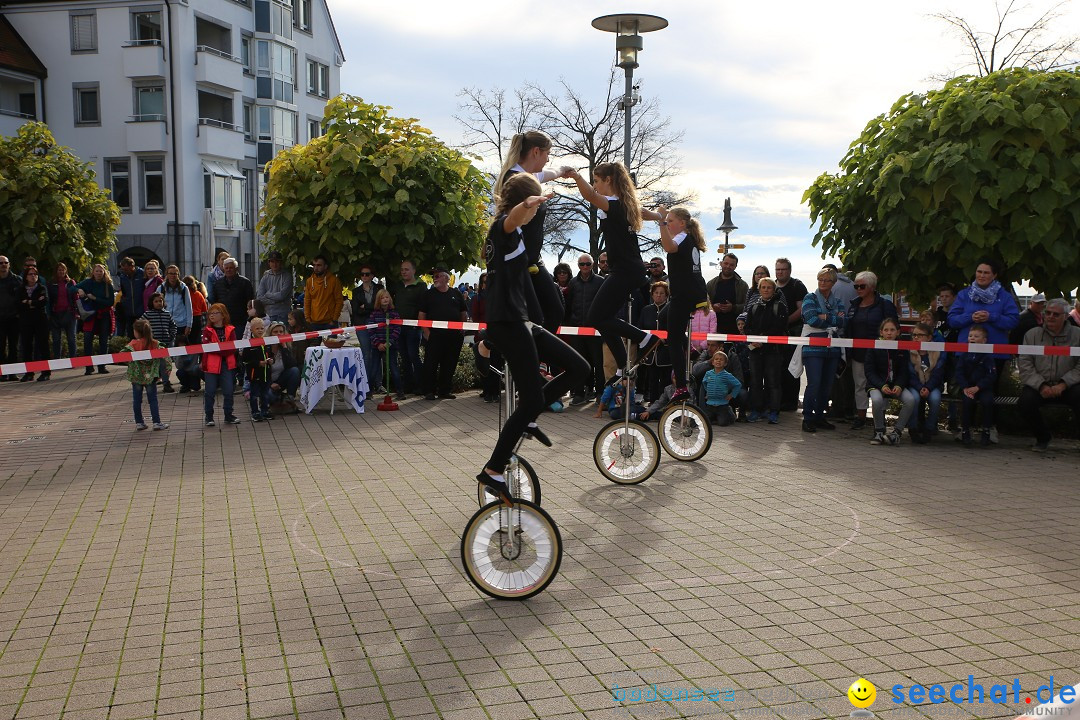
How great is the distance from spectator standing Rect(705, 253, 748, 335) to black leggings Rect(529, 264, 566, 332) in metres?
7.24

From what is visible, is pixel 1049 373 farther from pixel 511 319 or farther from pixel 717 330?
pixel 511 319

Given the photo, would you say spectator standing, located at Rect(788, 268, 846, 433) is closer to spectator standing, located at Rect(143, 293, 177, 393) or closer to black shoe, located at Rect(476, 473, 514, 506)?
black shoe, located at Rect(476, 473, 514, 506)

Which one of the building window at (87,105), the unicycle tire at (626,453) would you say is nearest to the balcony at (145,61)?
the building window at (87,105)

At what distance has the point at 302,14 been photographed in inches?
2045

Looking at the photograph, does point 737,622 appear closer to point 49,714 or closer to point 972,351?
point 49,714

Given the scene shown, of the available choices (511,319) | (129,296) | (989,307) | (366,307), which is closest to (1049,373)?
(989,307)

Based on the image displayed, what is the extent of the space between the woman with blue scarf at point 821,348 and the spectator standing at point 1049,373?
218 cm

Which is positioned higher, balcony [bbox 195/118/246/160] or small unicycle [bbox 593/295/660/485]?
balcony [bbox 195/118/246/160]

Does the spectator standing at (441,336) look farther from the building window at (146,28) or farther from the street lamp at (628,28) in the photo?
the building window at (146,28)

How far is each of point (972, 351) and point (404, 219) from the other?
330 inches

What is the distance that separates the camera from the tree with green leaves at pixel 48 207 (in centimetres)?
Answer: 2186

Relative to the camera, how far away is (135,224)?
42.8m

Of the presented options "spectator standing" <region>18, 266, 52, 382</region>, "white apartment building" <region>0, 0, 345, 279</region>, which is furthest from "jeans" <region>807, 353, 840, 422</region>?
"white apartment building" <region>0, 0, 345, 279</region>

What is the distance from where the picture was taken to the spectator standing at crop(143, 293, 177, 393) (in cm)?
1638
